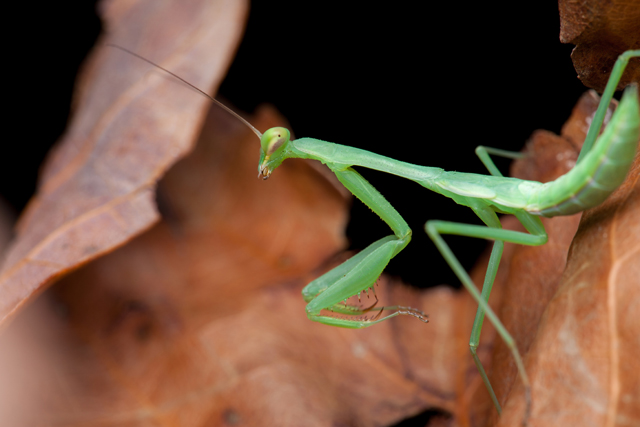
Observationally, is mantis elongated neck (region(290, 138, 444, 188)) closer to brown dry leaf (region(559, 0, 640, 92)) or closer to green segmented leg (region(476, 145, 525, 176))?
green segmented leg (region(476, 145, 525, 176))

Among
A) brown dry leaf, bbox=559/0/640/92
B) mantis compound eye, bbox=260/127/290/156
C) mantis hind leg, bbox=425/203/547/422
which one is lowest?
mantis compound eye, bbox=260/127/290/156

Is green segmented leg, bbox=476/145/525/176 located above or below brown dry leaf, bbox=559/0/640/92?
below

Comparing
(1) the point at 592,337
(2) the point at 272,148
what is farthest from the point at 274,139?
(1) the point at 592,337

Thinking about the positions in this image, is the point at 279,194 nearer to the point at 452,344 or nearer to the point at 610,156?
the point at 452,344

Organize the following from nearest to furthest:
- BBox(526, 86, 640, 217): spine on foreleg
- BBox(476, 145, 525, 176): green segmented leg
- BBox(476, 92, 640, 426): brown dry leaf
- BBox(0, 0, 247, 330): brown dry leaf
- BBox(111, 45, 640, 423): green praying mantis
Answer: BBox(476, 92, 640, 426): brown dry leaf, BBox(526, 86, 640, 217): spine on foreleg, BBox(111, 45, 640, 423): green praying mantis, BBox(0, 0, 247, 330): brown dry leaf, BBox(476, 145, 525, 176): green segmented leg

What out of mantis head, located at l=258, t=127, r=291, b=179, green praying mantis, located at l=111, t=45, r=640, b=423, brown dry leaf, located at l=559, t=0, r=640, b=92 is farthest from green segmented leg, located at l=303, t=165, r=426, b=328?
brown dry leaf, located at l=559, t=0, r=640, b=92

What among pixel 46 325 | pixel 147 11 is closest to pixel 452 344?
pixel 46 325

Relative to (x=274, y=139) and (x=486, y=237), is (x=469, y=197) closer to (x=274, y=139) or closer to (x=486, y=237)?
(x=486, y=237)

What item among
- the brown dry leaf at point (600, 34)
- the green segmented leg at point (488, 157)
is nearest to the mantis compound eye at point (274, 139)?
the green segmented leg at point (488, 157)

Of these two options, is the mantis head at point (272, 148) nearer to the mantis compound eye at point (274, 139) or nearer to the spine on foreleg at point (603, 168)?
the mantis compound eye at point (274, 139)
